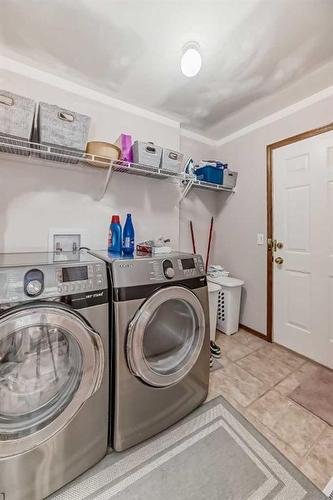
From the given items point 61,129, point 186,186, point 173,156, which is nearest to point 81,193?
point 61,129

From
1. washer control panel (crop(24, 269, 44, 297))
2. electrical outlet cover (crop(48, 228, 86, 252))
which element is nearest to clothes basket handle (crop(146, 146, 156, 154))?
electrical outlet cover (crop(48, 228, 86, 252))

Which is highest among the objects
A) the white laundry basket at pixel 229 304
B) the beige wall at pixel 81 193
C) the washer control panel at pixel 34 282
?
the beige wall at pixel 81 193

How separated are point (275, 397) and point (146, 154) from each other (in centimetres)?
210

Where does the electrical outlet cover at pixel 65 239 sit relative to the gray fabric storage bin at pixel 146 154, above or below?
below

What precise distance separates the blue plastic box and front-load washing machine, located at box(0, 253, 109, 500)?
180cm

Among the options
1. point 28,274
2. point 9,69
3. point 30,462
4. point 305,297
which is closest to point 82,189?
point 9,69

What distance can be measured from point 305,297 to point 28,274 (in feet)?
7.30

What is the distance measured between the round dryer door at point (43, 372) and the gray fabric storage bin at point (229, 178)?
2208mm

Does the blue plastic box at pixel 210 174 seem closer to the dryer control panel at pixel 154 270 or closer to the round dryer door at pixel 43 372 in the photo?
the dryer control panel at pixel 154 270

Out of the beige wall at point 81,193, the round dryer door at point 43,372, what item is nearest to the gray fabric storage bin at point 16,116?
the beige wall at point 81,193

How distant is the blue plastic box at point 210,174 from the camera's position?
8.07 feet

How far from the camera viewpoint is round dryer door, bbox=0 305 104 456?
34.5 inches

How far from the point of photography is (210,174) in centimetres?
246

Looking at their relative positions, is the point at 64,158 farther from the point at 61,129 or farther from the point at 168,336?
the point at 168,336
